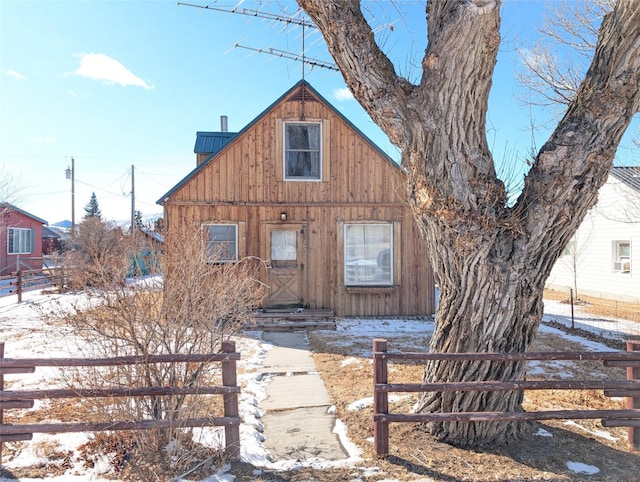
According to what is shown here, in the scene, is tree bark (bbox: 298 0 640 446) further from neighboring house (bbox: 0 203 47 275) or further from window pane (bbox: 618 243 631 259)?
neighboring house (bbox: 0 203 47 275)

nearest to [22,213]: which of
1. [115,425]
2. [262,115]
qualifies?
[262,115]

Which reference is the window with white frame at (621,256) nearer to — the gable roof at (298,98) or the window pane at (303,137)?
the gable roof at (298,98)

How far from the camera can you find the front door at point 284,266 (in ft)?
33.5

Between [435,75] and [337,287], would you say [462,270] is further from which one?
[337,287]

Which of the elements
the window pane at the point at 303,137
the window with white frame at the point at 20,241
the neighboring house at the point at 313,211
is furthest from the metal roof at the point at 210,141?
the window with white frame at the point at 20,241

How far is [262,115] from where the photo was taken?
400 inches

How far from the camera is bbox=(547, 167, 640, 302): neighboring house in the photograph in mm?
14662

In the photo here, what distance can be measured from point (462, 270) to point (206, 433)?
3.02 metres

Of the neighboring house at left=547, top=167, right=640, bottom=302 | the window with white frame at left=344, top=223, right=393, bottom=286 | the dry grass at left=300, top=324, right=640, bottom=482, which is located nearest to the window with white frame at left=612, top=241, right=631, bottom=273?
the neighboring house at left=547, top=167, right=640, bottom=302

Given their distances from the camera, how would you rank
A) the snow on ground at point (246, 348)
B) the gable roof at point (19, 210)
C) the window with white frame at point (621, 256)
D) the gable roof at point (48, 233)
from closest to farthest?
the snow on ground at point (246, 348) → the window with white frame at point (621, 256) → the gable roof at point (19, 210) → the gable roof at point (48, 233)

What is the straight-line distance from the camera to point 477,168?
370 cm

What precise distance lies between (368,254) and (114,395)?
305 inches

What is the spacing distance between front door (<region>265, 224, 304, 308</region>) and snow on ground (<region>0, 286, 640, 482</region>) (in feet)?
4.72

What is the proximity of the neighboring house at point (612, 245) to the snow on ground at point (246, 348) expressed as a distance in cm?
282
